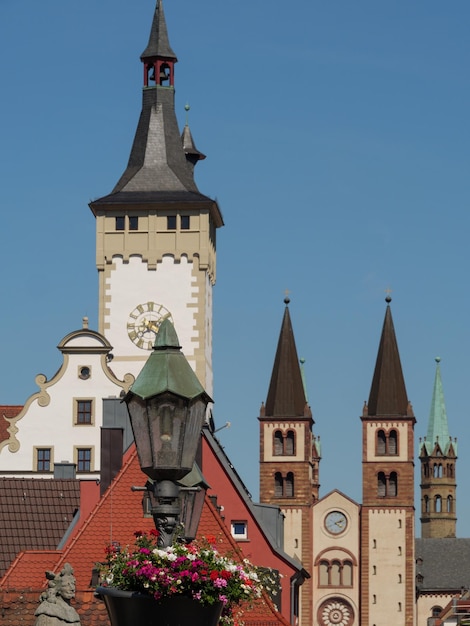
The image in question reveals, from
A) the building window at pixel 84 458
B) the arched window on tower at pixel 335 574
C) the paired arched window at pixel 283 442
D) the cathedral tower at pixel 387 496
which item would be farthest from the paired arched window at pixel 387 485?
the building window at pixel 84 458

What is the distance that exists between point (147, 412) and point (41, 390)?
47.1 m

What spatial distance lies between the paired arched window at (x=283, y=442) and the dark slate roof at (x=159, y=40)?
58.2 m

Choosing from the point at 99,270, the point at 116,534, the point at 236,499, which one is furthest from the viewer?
the point at 99,270

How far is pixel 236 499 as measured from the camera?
4191 cm

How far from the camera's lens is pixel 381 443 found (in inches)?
4961

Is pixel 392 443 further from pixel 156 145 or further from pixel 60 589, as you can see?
pixel 60 589

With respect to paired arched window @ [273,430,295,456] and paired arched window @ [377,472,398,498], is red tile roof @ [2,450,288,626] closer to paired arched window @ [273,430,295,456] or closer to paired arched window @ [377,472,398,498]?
paired arched window @ [377,472,398,498]

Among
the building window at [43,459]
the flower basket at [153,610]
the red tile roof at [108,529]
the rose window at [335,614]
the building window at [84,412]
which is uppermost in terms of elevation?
the building window at [84,412]

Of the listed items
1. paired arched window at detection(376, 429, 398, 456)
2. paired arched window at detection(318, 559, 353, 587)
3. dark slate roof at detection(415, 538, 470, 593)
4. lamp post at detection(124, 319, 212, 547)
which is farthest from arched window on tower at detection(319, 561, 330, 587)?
lamp post at detection(124, 319, 212, 547)

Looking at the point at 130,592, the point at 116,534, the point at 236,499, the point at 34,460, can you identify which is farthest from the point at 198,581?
the point at 34,460

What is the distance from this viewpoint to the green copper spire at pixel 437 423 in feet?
590

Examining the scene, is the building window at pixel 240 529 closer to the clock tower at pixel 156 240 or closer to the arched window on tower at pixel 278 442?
the clock tower at pixel 156 240

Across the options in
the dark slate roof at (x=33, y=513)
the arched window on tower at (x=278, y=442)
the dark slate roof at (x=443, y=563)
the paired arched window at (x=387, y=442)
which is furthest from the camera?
the dark slate roof at (x=443, y=563)

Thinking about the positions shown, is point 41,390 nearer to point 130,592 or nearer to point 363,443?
point 130,592
